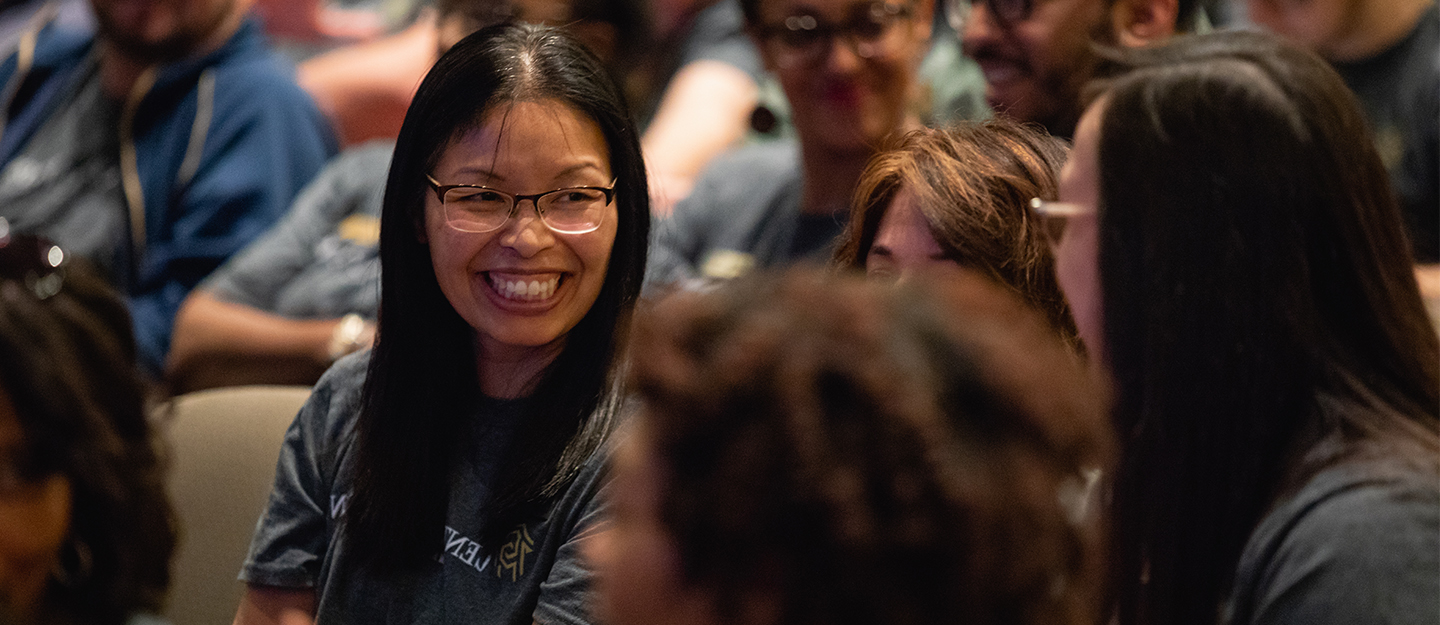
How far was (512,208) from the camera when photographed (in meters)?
1.44

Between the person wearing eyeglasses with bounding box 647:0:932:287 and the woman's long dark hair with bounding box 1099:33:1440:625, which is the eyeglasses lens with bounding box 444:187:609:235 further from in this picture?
the person wearing eyeglasses with bounding box 647:0:932:287

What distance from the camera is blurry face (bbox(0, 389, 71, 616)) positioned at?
1176 mm

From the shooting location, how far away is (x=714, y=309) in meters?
0.73

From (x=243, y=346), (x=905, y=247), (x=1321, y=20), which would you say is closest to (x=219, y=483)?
(x=243, y=346)

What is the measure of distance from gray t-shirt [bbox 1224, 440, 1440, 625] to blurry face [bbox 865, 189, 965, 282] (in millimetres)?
480

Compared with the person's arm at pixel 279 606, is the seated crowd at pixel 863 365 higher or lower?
higher

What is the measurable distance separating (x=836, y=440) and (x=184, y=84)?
8.17 ft

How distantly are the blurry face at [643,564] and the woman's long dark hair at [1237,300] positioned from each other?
55cm

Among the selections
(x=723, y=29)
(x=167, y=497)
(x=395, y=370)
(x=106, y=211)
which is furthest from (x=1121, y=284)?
(x=106, y=211)

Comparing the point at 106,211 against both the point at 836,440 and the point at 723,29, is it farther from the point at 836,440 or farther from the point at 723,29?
the point at 836,440

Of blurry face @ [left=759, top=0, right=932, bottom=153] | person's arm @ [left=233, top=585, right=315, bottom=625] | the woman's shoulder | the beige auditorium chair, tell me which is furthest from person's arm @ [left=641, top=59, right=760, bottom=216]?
the woman's shoulder

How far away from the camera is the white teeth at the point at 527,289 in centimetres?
145

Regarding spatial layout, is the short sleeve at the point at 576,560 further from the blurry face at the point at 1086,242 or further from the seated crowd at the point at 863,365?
the blurry face at the point at 1086,242

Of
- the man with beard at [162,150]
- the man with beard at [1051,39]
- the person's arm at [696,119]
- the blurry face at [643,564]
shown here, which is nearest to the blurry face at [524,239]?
the blurry face at [643,564]
